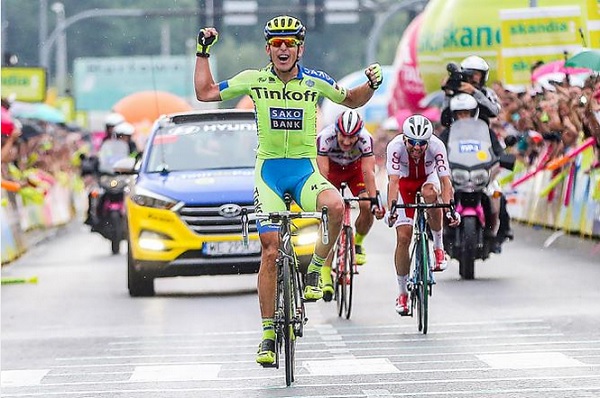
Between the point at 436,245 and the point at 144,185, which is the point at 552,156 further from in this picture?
the point at 436,245

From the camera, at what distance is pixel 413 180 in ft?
48.4

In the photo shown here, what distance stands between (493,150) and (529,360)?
7217mm

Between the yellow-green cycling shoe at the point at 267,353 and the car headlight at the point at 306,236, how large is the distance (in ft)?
20.0

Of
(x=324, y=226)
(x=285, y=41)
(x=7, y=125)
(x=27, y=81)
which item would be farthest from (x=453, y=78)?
(x=27, y=81)

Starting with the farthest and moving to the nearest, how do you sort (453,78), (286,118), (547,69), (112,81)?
→ (112,81) → (547,69) → (453,78) → (286,118)

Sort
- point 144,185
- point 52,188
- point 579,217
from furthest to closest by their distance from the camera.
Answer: point 52,188 < point 579,217 < point 144,185

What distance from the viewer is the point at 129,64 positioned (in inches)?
3509

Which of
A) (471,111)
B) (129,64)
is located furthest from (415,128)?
(129,64)

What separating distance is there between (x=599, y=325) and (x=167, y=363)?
3.34 m

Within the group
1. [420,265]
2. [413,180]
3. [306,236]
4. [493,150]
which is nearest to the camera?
[420,265]

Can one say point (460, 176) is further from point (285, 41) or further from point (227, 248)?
point (285, 41)

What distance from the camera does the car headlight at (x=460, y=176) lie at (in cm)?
1866

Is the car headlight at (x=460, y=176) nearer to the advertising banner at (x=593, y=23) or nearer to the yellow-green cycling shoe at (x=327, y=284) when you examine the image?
the yellow-green cycling shoe at (x=327, y=284)

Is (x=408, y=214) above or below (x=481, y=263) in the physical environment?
above
